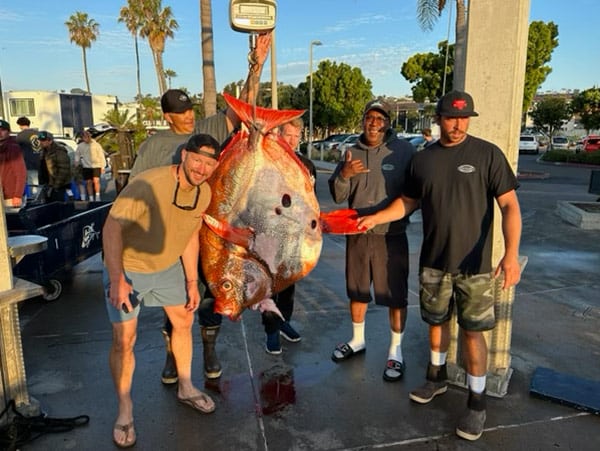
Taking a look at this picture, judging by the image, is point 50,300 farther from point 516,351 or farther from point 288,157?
point 516,351

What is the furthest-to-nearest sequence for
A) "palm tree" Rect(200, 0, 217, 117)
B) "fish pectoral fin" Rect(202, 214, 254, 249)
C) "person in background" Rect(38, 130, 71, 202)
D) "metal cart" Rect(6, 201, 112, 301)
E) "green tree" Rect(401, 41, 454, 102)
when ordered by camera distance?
"green tree" Rect(401, 41, 454, 102) < "palm tree" Rect(200, 0, 217, 117) < "person in background" Rect(38, 130, 71, 202) < "metal cart" Rect(6, 201, 112, 301) < "fish pectoral fin" Rect(202, 214, 254, 249)

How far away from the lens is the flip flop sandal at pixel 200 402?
296cm

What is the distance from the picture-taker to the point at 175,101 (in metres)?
2.98

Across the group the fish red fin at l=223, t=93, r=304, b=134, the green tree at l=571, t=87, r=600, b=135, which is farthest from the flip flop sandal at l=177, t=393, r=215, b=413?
the green tree at l=571, t=87, r=600, b=135

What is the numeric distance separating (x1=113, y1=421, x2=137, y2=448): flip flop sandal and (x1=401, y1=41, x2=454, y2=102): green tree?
2966 centimetres

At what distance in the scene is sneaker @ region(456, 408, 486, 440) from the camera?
2.69m

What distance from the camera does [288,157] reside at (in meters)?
2.55

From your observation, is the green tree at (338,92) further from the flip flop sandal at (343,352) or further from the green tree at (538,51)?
the flip flop sandal at (343,352)

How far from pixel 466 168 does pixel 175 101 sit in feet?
5.87

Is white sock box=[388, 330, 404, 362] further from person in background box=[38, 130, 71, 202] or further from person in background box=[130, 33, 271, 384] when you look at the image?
person in background box=[38, 130, 71, 202]

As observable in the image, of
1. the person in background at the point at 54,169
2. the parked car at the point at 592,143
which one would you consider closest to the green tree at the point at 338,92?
the parked car at the point at 592,143

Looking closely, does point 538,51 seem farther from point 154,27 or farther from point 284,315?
point 284,315

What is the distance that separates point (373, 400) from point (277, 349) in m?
0.94

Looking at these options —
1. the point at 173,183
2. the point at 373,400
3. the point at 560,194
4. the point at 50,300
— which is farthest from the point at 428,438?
the point at 560,194
